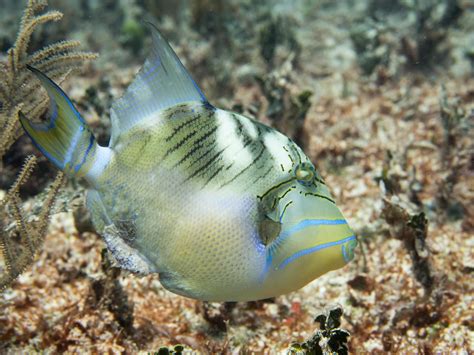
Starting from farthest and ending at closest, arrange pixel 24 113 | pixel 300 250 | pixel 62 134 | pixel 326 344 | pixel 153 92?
pixel 24 113 < pixel 326 344 < pixel 153 92 < pixel 62 134 < pixel 300 250

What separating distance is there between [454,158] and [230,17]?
5.30 m

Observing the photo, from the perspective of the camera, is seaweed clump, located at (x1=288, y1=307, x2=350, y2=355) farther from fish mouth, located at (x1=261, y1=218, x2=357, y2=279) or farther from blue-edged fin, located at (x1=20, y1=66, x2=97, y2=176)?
blue-edged fin, located at (x1=20, y1=66, x2=97, y2=176)

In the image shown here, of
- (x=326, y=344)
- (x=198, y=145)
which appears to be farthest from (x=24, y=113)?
(x=326, y=344)

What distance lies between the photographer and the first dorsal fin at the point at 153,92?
6.03ft

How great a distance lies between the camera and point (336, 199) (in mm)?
4188

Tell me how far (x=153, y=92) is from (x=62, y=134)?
0.42m

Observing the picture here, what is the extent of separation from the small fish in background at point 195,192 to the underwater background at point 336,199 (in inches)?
29.4

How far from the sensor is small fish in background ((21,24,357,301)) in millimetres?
1605

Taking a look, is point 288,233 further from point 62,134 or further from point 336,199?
point 336,199

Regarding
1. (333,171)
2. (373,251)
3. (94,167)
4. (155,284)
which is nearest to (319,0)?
(333,171)

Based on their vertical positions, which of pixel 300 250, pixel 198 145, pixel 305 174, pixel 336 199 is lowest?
pixel 336 199

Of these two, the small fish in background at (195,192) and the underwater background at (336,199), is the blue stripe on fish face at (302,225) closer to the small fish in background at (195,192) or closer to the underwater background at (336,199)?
the small fish in background at (195,192)

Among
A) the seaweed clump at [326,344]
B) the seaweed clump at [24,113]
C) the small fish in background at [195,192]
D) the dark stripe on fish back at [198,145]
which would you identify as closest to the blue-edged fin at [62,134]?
the small fish in background at [195,192]

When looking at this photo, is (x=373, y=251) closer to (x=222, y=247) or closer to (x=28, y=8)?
(x=222, y=247)
